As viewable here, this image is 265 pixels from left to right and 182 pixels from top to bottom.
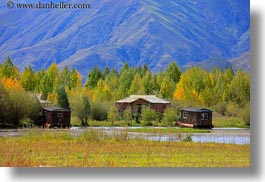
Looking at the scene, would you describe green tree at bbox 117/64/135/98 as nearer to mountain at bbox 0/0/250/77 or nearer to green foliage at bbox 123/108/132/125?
mountain at bbox 0/0/250/77

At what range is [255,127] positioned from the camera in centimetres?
1126

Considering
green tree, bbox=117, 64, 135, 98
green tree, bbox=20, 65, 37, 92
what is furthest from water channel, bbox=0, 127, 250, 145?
green tree, bbox=20, 65, 37, 92

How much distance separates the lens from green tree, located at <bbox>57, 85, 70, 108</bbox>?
12016 mm

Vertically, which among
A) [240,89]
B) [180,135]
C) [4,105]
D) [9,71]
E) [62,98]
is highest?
[9,71]

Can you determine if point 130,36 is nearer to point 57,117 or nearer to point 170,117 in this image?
point 170,117

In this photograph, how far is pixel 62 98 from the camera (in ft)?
39.6

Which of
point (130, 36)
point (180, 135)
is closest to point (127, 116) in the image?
point (180, 135)

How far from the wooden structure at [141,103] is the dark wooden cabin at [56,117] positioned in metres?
0.93

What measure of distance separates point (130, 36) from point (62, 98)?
1693mm

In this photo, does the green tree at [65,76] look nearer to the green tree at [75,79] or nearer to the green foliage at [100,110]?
the green tree at [75,79]

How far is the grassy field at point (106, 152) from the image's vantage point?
36.8ft

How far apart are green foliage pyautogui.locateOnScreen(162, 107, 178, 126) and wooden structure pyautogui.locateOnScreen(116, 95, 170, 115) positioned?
0.10 m

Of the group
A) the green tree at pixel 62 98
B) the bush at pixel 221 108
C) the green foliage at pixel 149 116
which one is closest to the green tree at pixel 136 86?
the green foliage at pixel 149 116

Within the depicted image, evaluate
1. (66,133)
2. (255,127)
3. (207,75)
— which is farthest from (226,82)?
(66,133)
